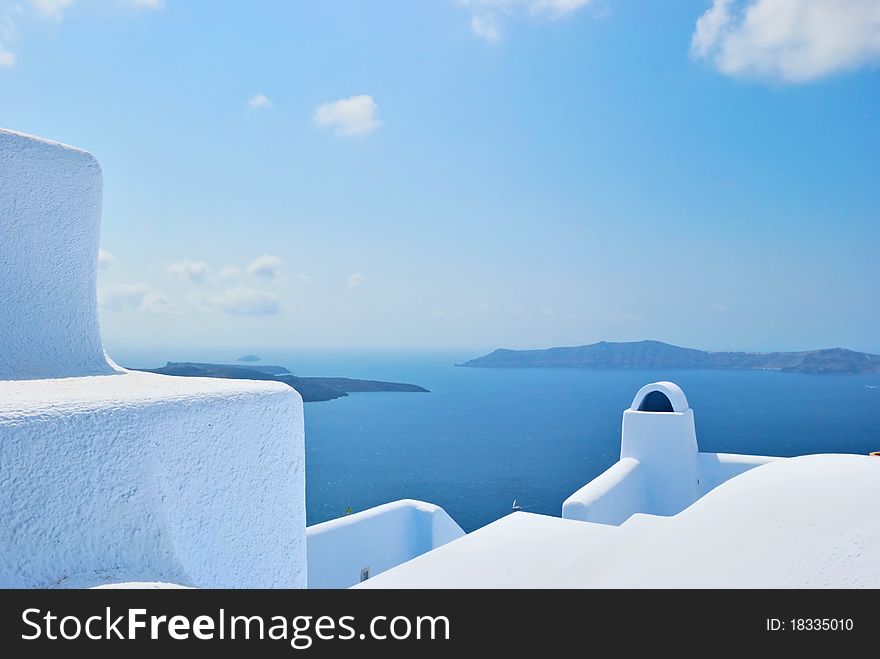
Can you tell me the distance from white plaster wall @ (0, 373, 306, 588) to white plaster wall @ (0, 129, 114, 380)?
1.96ft

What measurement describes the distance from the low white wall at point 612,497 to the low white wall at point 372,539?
6.14 ft

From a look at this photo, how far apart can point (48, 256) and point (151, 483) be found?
6.64ft

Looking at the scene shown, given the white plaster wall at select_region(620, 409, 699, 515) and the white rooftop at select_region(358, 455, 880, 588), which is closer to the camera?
the white rooftop at select_region(358, 455, 880, 588)

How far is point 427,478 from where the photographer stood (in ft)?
155

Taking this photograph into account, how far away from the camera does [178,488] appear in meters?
2.01

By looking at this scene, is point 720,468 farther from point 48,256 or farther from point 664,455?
point 48,256

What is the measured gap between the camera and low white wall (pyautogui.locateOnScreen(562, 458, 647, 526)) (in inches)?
286


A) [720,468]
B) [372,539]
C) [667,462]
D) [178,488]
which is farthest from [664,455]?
[178,488]

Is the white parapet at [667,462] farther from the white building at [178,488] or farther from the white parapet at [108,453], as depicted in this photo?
the white parapet at [108,453]

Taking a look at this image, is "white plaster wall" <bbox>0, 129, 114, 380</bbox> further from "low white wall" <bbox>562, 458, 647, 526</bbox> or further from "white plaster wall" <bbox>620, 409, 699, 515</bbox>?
"white plaster wall" <bbox>620, 409, 699, 515</bbox>

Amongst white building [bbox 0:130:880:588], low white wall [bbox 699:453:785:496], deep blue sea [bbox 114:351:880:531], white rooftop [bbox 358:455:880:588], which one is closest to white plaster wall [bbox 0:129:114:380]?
white building [bbox 0:130:880:588]

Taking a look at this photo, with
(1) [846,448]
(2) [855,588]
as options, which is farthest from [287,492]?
(1) [846,448]
